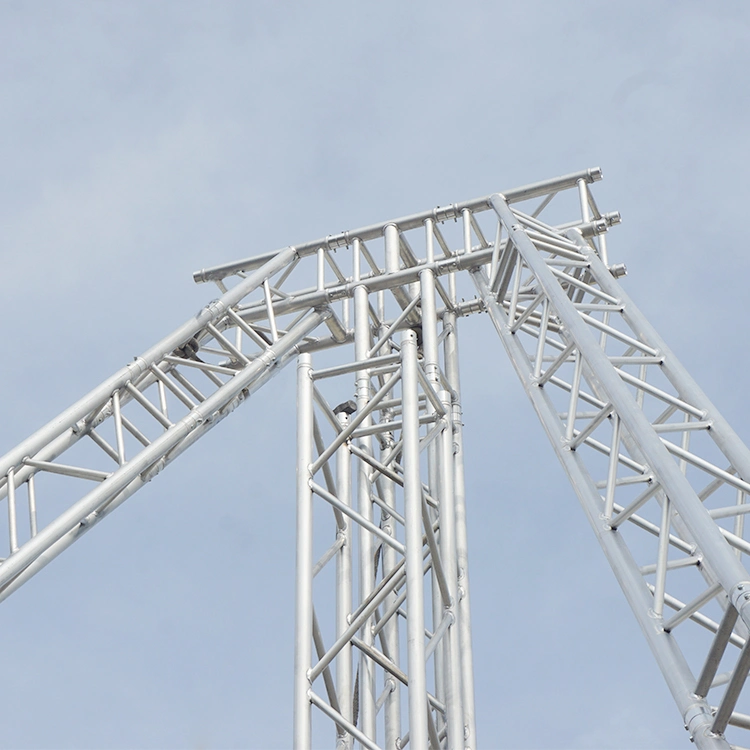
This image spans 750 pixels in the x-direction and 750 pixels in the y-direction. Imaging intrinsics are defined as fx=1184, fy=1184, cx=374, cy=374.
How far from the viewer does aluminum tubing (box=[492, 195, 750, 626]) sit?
286 inches

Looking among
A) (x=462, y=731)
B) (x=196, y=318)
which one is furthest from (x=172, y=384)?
(x=462, y=731)

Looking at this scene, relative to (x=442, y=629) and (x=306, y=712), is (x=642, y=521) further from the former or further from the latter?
(x=306, y=712)

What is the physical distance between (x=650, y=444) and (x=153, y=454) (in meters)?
6.11

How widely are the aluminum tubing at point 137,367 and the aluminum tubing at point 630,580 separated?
12.9 ft

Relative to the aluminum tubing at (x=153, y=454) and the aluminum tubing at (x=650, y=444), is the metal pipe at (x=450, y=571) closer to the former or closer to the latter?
the aluminum tubing at (x=650, y=444)

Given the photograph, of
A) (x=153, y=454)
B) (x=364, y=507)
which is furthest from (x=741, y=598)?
(x=153, y=454)

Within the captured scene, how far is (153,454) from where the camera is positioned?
42.0 feet

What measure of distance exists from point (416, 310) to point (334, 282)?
1542 millimetres

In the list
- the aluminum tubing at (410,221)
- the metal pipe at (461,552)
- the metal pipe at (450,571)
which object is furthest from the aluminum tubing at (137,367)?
the metal pipe at (450,571)

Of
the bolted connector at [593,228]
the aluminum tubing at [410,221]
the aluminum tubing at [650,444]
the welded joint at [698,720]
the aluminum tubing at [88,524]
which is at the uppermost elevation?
the aluminum tubing at [410,221]

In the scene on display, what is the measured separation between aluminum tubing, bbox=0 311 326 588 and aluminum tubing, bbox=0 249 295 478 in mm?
781

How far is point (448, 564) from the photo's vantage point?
37.7 ft

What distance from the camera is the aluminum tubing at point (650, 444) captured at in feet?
23.8

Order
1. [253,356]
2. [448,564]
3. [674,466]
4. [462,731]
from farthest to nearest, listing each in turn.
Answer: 1. [253,356]
2. [448,564]
3. [462,731]
4. [674,466]
